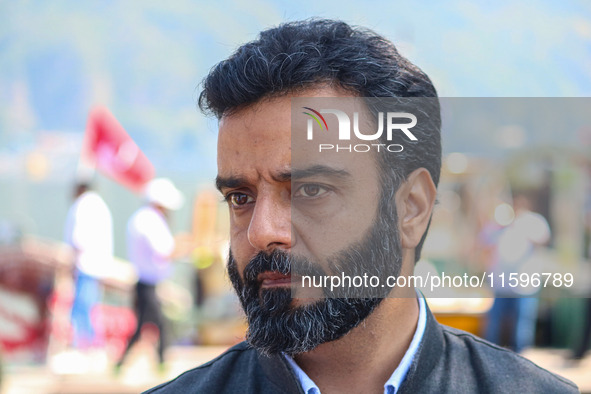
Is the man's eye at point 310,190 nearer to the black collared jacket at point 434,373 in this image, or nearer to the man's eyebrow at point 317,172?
the man's eyebrow at point 317,172

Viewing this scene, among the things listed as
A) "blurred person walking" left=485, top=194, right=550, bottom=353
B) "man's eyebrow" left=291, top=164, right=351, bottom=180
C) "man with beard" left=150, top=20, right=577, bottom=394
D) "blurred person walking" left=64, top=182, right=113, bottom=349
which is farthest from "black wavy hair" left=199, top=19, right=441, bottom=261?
"blurred person walking" left=64, top=182, right=113, bottom=349

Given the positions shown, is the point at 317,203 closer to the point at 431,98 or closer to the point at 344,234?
the point at 344,234

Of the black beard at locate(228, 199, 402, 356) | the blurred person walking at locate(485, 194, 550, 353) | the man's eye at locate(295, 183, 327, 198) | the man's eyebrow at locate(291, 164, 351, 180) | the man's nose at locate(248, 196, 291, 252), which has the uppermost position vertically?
the man's eyebrow at locate(291, 164, 351, 180)

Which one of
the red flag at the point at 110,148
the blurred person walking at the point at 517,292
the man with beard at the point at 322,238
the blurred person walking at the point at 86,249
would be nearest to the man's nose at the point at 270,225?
the man with beard at the point at 322,238

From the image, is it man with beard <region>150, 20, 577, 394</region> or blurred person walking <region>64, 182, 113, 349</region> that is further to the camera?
blurred person walking <region>64, 182, 113, 349</region>

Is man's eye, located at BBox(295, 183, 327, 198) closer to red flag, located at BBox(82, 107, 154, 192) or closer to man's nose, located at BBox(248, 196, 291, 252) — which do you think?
man's nose, located at BBox(248, 196, 291, 252)

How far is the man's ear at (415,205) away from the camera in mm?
1694

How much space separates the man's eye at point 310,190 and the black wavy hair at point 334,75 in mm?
193

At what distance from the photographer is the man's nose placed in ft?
4.83

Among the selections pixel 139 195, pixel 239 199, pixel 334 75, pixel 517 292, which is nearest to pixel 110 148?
pixel 139 195

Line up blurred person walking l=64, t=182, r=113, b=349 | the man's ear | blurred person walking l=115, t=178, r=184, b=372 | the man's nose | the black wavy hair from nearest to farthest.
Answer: the man's nose
the black wavy hair
the man's ear
blurred person walking l=115, t=178, r=184, b=372
blurred person walking l=64, t=182, r=113, b=349

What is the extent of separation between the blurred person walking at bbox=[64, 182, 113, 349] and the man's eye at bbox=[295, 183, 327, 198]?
4.17 metres

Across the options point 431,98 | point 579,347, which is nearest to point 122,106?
point 579,347

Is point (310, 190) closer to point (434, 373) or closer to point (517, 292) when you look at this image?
point (434, 373)
